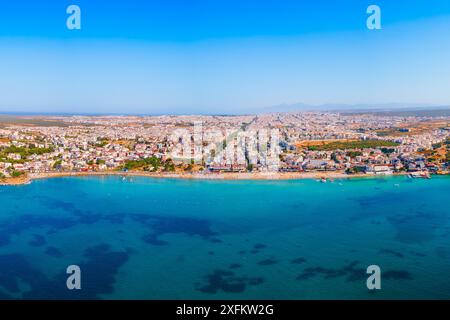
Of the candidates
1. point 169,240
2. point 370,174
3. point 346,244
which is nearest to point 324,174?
point 370,174

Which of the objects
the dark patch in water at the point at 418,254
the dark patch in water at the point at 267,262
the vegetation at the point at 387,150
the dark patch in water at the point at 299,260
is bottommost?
the dark patch in water at the point at 418,254

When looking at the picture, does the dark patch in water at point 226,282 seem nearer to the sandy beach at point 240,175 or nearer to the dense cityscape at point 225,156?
the sandy beach at point 240,175

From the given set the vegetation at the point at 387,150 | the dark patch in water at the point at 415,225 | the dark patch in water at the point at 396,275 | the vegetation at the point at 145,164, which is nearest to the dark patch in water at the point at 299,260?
the dark patch in water at the point at 396,275

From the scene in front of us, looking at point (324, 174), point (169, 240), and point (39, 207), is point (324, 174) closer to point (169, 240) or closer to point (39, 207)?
point (169, 240)

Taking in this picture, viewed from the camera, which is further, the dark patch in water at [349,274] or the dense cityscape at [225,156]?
the dense cityscape at [225,156]

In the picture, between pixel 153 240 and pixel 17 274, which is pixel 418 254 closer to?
pixel 153 240

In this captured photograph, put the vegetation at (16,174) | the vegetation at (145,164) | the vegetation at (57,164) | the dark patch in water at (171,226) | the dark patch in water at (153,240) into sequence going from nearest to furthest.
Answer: the dark patch in water at (153,240)
the dark patch in water at (171,226)
the vegetation at (16,174)
the vegetation at (57,164)
the vegetation at (145,164)

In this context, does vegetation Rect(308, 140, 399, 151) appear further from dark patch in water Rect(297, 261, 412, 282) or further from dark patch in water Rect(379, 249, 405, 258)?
dark patch in water Rect(297, 261, 412, 282)
